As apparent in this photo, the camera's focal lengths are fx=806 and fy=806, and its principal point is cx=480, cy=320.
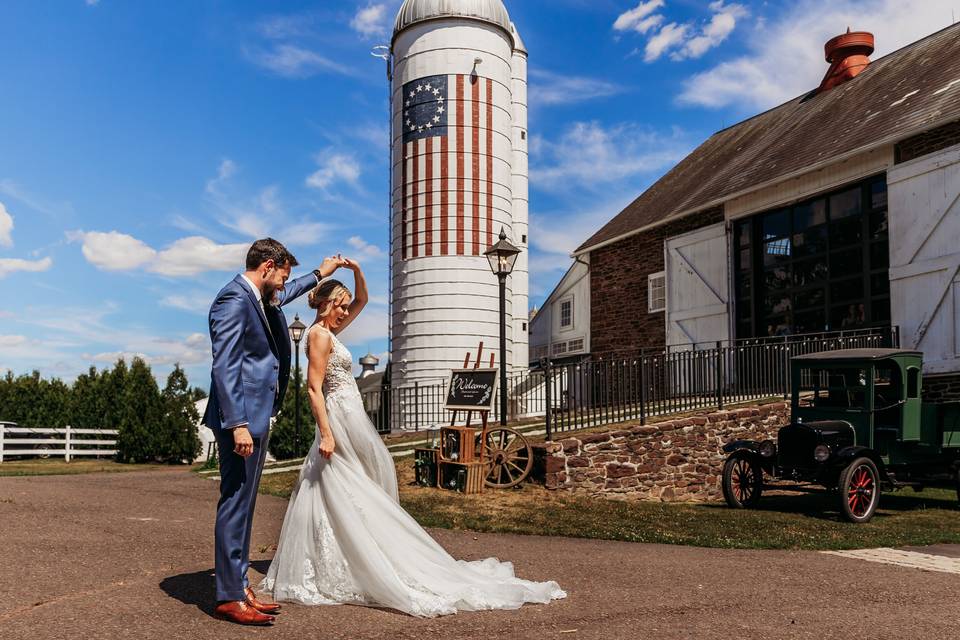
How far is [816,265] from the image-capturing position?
59.1 feet

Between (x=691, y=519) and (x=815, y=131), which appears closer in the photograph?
(x=691, y=519)

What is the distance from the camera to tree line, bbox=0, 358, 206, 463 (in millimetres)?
25016

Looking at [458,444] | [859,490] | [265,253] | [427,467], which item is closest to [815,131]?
[859,490]

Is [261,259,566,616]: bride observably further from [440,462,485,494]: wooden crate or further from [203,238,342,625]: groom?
[440,462,485,494]: wooden crate

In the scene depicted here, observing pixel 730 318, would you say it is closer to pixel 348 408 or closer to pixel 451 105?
pixel 451 105

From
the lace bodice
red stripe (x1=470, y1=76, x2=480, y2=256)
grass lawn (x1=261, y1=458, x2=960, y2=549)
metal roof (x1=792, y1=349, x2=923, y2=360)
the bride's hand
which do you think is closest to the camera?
the bride's hand

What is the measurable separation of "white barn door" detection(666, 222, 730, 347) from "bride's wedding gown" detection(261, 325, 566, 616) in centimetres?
1590

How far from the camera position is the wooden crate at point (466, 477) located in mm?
11984

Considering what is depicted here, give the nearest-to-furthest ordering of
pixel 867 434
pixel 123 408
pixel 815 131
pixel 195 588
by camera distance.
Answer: pixel 195 588 → pixel 867 434 → pixel 815 131 → pixel 123 408

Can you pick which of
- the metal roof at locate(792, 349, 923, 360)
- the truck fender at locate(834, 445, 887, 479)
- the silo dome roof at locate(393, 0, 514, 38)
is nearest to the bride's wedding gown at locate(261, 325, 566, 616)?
the truck fender at locate(834, 445, 887, 479)

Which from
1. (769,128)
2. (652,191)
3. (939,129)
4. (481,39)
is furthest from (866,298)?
(481,39)

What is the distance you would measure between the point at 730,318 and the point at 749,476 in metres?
8.75

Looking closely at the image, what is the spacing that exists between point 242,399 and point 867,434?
30.8ft

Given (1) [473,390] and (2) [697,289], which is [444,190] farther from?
(1) [473,390]
